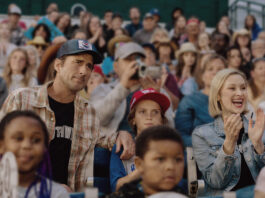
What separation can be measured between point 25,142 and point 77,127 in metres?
1.19

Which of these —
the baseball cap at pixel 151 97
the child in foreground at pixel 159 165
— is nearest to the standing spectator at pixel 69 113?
the baseball cap at pixel 151 97

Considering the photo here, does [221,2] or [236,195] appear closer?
[236,195]

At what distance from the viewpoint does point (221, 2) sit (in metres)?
16.1

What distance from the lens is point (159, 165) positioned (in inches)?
89.9

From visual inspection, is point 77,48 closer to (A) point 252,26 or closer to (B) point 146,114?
(B) point 146,114

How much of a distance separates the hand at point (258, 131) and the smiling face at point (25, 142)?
1640 millimetres

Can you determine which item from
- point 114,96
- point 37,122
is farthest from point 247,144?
point 37,122

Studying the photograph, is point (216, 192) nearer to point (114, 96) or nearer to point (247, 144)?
point (247, 144)

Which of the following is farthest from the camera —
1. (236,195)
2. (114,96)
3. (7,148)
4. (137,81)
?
(137,81)

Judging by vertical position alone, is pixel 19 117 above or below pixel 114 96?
below

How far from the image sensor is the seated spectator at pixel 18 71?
607 cm

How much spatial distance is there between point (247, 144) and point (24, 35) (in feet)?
22.1

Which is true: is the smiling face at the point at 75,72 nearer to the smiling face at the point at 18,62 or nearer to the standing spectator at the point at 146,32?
the smiling face at the point at 18,62

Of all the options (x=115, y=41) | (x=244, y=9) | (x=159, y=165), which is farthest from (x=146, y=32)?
(x=159, y=165)
